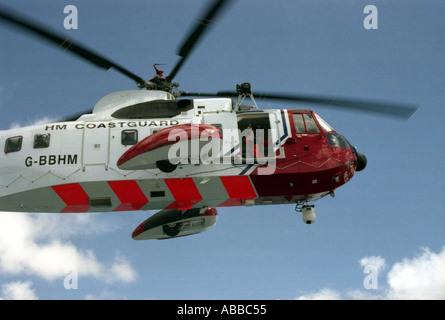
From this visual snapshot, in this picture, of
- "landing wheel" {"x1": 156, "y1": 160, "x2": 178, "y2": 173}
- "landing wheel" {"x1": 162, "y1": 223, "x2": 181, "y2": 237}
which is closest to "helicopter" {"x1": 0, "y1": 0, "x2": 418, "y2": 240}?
"landing wheel" {"x1": 156, "y1": 160, "x2": 178, "y2": 173}

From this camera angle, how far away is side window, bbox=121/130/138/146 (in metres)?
14.0

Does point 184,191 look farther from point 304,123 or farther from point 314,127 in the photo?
point 314,127

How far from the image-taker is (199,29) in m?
12.7

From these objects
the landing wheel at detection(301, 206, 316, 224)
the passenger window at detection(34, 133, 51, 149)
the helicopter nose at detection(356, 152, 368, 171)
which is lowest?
the landing wheel at detection(301, 206, 316, 224)

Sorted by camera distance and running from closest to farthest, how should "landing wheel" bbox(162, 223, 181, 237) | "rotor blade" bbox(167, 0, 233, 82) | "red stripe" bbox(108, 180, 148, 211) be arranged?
"rotor blade" bbox(167, 0, 233, 82) → "red stripe" bbox(108, 180, 148, 211) → "landing wheel" bbox(162, 223, 181, 237)

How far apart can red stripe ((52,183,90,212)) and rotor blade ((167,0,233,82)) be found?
176 inches

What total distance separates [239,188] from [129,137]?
129 inches

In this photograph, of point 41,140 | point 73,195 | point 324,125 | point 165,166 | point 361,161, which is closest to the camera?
point 165,166

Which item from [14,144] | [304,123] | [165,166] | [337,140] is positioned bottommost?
[165,166]

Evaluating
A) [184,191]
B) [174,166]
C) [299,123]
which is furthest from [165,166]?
[299,123]

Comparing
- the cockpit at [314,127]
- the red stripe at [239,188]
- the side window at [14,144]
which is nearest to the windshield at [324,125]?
the cockpit at [314,127]

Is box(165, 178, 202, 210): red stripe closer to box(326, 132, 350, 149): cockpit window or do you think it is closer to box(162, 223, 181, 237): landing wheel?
box(162, 223, 181, 237): landing wheel

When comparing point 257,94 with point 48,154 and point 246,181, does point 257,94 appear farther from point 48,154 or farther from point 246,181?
point 48,154

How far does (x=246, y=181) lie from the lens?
44.3ft
